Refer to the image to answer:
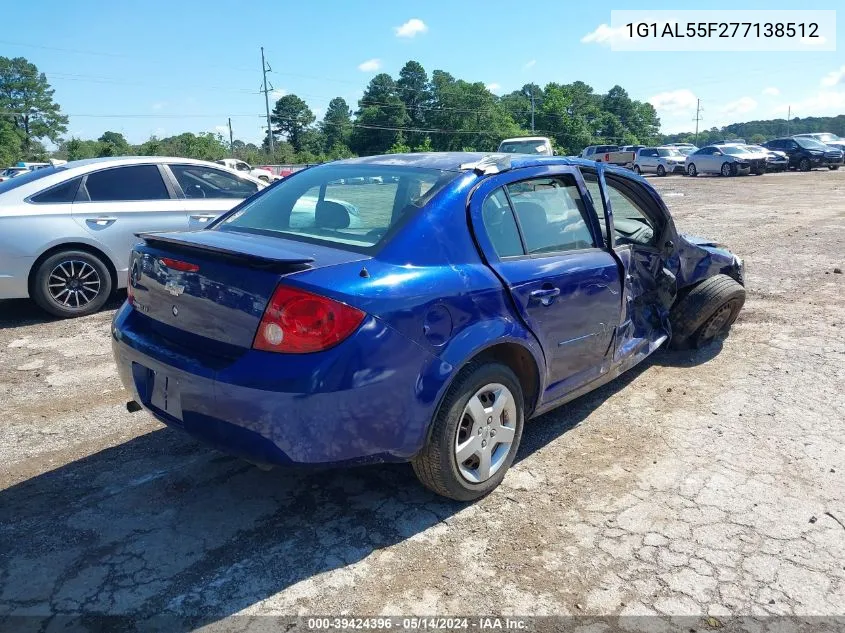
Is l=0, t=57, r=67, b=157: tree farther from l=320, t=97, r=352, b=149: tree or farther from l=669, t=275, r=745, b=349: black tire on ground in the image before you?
l=669, t=275, r=745, b=349: black tire on ground

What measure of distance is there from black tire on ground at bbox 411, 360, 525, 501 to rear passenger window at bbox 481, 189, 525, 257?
0.61 m

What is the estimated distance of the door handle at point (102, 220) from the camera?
21.2ft

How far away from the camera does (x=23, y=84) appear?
324 feet

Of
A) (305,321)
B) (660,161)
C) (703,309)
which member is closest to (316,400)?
(305,321)

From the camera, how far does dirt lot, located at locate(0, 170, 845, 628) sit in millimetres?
2543

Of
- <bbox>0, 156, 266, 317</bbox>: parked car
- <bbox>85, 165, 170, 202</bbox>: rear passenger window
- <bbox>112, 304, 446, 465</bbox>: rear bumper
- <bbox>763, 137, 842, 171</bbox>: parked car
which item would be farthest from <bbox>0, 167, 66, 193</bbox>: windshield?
<bbox>763, 137, 842, 171</bbox>: parked car

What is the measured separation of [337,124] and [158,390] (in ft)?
351

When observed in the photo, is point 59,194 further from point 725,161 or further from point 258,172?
point 725,161

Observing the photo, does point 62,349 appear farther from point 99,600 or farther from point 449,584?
point 449,584

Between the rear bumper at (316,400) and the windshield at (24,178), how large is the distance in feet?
15.0

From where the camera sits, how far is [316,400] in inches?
98.6

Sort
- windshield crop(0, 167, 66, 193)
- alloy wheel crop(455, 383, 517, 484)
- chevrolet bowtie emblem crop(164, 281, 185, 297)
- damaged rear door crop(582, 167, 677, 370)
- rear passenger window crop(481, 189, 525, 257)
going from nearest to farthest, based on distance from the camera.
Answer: chevrolet bowtie emblem crop(164, 281, 185, 297) → alloy wheel crop(455, 383, 517, 484) → rear passenger window crop(481, 189, 525, 257) → damaged rear door crop(582, 167, 677, 370) → windshield crop(0, 167, 66, 193)

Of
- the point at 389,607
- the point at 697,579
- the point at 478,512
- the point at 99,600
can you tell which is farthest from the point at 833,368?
the point at 99,600

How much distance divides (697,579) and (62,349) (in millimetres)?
5186
